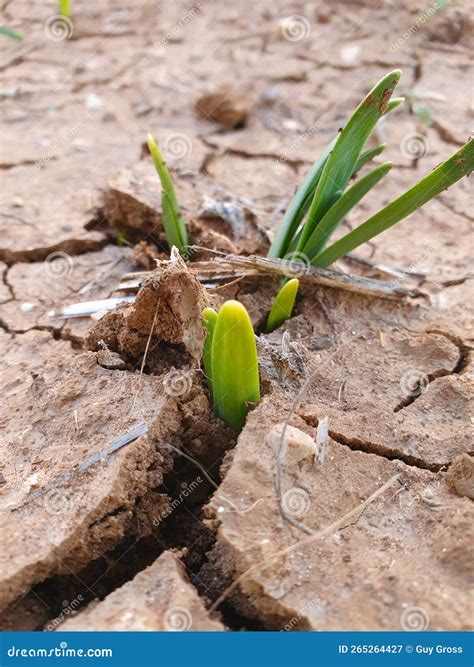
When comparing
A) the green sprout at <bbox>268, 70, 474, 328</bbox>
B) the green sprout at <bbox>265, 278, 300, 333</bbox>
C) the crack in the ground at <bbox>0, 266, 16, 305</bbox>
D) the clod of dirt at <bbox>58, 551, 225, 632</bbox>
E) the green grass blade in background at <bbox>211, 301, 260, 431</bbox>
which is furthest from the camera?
the crack in the ground at <bbox>0, 266, 16, 305</bbox>

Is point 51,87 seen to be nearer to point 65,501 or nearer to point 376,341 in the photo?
point 376,341

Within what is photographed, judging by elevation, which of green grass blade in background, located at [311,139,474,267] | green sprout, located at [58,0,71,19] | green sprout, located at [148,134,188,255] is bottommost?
green grass blade in background, located at [311,139,474,267]

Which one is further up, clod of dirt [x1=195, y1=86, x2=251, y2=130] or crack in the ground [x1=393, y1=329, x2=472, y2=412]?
clod of dirt [x1=195, y1=86, x2=251, y2=130]

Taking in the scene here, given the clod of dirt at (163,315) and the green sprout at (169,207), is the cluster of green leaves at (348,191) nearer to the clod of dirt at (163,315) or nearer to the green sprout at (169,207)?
the green sprout at (169,207)

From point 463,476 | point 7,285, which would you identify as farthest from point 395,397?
point 7,285

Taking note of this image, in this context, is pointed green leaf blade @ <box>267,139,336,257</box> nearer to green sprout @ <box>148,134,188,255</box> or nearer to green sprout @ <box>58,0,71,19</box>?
green sprout @ <box>148,134,188,255</box>

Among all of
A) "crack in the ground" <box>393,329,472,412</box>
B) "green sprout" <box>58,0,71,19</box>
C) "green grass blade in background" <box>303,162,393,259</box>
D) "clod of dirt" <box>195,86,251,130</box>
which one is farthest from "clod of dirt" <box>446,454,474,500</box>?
"green sprout" <box>58,0,71,19</box>

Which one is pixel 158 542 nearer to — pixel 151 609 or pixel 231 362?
pixel 151 609
